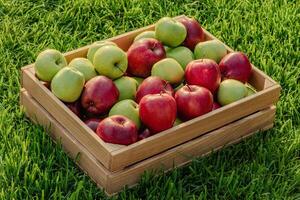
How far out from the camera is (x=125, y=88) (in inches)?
167

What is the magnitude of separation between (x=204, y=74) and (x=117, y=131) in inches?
24.9

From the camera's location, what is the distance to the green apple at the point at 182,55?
4465 millimetres

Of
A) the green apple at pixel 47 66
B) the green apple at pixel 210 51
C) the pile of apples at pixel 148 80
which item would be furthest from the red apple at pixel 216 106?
the green apple at pixel 47 66

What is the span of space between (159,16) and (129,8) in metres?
0.21

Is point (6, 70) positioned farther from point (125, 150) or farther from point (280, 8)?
point (280, 8)

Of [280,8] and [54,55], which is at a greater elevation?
[54,55]

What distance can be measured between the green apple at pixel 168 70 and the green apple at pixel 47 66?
489 millimetres

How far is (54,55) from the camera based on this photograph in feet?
13.9

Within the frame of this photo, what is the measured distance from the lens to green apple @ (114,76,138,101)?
13.9ft

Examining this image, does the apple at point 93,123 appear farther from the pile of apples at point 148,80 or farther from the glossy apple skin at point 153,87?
the glossy apple skin at point 153,87

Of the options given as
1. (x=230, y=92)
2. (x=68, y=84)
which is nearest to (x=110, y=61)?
(x=68, y=84)

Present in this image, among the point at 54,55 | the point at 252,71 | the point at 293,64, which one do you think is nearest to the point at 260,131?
the point at 252,71

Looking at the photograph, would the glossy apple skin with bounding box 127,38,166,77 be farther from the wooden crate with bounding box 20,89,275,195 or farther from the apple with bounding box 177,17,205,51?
the wooden crate with bounding box 20,89,275,195

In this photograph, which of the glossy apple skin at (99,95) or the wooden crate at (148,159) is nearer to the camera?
the wooden crate at (148,159)
